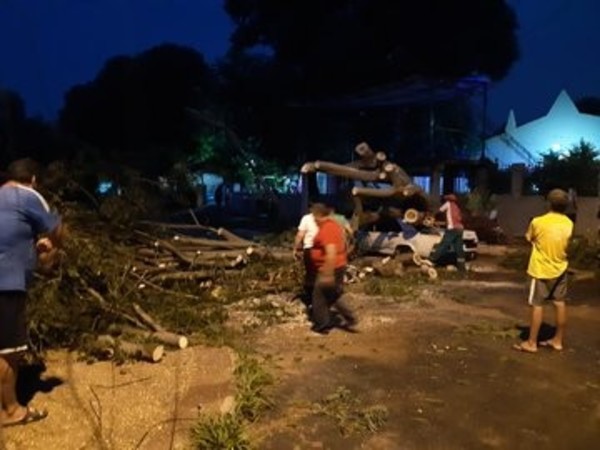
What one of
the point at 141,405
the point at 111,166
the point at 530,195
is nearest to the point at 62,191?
the point at 111,166

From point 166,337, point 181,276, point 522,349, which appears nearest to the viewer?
point 166,337

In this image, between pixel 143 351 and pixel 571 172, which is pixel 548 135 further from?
pixel 143 351

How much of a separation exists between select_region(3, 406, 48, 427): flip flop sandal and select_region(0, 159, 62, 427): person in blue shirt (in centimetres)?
1

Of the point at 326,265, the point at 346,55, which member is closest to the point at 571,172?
the point at 346,55

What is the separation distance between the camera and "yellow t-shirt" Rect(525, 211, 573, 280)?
279 inches

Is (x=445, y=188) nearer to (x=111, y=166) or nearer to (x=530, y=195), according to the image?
(x=530, y=195)

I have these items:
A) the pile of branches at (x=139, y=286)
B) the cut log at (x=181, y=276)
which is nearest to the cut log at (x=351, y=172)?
the pile of branches at (x=139, y=286)

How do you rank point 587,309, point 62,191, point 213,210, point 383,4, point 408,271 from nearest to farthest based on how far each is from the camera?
point 62,191 → point 587,309 → point 408,271 → point 383,4 → point 213,210

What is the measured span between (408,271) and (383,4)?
13702 mm

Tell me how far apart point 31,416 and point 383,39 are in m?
21.9

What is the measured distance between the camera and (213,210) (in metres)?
30.5

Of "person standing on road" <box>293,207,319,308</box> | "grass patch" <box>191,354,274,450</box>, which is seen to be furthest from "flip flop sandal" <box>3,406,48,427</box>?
"person standing on road" <box>293,207,319,308</box>

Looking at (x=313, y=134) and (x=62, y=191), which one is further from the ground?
(x=313, y=134)

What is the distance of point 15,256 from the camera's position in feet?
15.4
